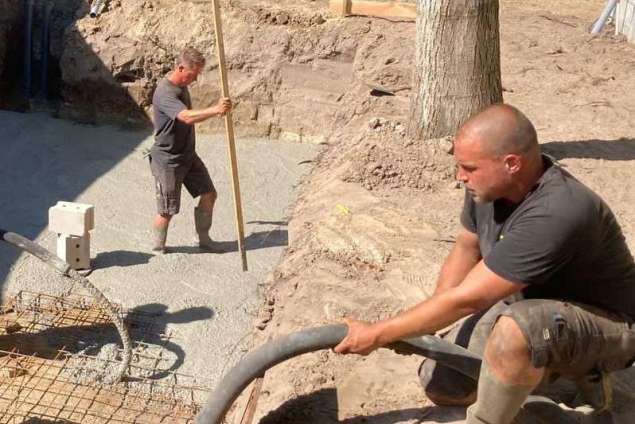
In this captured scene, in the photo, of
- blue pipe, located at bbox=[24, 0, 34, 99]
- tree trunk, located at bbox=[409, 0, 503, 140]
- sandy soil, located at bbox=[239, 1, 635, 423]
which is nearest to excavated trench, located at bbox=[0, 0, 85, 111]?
blue pipe, located at bbox=[24, 0, 34, 99]

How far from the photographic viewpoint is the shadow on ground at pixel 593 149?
704cm

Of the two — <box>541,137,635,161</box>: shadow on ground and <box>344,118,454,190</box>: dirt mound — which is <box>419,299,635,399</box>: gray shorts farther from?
<box>541,137,635,161</box>: shadow on ground

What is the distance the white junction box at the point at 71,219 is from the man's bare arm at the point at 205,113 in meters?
1.07

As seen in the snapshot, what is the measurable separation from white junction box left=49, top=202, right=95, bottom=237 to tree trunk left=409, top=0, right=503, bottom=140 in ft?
9.22

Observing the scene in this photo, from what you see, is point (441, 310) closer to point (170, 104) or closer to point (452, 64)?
point (452, 64)

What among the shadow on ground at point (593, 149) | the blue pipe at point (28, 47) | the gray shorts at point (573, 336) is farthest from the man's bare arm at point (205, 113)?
the blue pipe at point (28, 47)

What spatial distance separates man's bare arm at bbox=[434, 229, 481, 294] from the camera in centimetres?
370

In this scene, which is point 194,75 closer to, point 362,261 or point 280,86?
point 362,261

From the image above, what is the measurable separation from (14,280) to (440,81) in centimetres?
386

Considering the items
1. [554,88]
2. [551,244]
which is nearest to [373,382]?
Result: [551,244]

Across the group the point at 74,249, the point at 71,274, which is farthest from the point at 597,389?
the point at 74,249

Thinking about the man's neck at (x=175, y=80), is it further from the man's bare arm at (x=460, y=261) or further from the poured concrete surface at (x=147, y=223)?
the man's bare arm at (x=460, y=261)

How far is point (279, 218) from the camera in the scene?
811cm

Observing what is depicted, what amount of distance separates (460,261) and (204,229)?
3979 millimetres
